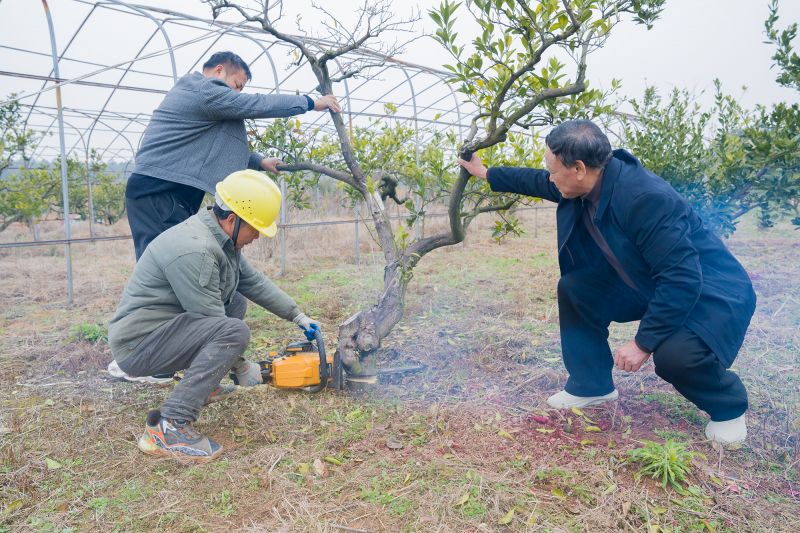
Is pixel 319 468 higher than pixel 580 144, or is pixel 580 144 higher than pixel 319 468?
pixel 580 144

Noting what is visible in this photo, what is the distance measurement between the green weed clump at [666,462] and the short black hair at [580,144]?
1.19 metres

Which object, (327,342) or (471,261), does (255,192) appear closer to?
(327,342)

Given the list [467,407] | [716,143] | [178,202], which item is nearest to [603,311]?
[467,407]

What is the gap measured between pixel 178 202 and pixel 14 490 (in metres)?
1.67

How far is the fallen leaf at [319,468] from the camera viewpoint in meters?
2.18

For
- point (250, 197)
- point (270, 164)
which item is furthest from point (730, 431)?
point (270, 164)

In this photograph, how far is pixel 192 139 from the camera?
120 inches

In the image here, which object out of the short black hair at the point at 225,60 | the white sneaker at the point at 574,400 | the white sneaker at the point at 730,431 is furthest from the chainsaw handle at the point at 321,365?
the white sneaker at the point at 730,431

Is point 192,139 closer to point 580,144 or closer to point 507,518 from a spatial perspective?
point 580,144

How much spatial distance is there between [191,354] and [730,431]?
7.96 feet

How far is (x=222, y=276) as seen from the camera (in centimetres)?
254

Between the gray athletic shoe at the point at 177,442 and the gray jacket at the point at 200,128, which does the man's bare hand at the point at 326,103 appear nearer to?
the gray jacket at the point at 200,128

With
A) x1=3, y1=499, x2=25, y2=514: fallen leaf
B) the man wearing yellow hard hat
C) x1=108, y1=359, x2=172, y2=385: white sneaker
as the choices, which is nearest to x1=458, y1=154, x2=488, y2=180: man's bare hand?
the man wearing yellow hard hat

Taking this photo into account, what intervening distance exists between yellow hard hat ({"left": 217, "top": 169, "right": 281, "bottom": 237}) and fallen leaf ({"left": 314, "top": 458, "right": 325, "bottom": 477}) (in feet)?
3.34
